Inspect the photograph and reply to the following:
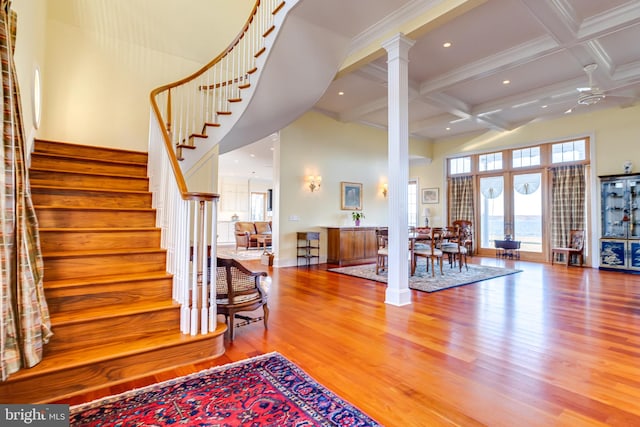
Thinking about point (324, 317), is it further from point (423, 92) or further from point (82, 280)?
point (423, 92)

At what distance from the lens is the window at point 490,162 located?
348 inches

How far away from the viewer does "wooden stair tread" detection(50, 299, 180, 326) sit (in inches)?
84.0

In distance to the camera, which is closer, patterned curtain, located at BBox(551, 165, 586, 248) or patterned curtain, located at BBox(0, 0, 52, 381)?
patterned curtain, located at BBox(0, 0, 52, 381)

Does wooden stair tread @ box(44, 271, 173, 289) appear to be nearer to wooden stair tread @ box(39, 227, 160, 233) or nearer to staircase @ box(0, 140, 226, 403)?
staircase @ box(0, 140, 226, 403)

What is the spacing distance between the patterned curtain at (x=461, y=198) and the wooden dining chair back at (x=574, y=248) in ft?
7.79

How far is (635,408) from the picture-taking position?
1789 mm

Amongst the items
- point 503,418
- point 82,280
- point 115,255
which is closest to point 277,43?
point 115,255

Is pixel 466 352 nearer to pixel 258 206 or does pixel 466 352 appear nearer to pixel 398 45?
pixel 398 45

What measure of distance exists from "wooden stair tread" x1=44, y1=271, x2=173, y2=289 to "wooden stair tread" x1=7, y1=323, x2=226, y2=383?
0.47m

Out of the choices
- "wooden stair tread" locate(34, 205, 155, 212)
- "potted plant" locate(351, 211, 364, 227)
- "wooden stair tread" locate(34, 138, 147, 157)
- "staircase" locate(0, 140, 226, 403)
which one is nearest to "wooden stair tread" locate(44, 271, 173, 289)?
"staircase" locate(0, 140, 226, 403)

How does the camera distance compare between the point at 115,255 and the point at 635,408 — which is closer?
the point at 635,408

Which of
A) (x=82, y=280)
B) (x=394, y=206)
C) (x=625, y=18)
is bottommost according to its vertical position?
(x=82, y=280)

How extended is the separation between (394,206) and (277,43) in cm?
252

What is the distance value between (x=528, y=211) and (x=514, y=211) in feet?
1.07
